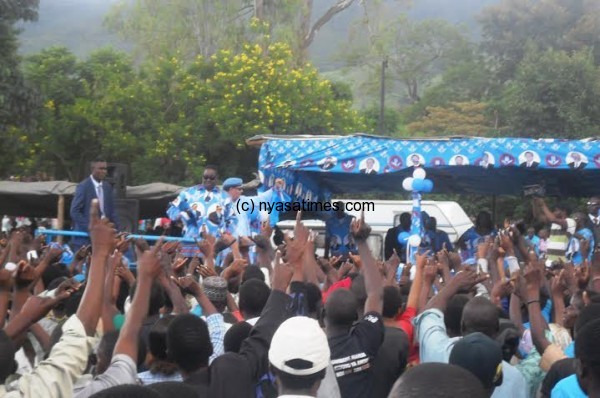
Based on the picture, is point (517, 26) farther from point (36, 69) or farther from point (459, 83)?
point (36, 69)

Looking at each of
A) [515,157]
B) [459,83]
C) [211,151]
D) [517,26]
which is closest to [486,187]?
[515,157]

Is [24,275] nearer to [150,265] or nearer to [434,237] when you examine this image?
[150,265]

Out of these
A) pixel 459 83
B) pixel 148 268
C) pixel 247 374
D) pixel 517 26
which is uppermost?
pixel 517 26

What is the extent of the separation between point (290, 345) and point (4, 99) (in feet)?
56.7

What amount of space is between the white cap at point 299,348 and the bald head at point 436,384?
3.05 feet

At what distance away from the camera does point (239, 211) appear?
11.1m

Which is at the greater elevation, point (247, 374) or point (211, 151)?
point (211, 151)

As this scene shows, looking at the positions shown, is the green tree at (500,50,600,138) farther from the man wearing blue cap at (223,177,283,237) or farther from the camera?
the man wearing blue cap at (223,177,283,237)

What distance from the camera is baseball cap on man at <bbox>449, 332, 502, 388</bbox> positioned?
11.9ft

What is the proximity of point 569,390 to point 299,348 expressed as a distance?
1.01 metres

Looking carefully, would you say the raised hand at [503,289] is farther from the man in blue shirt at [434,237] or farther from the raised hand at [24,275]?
the man in blue shirt at [434,237]

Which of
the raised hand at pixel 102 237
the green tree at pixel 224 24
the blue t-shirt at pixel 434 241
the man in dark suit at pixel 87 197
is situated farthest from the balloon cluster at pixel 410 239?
the green tree at pixel 224 24

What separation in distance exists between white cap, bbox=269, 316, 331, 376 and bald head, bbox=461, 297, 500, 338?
1.15m

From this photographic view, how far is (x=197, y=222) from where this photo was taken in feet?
35.7
